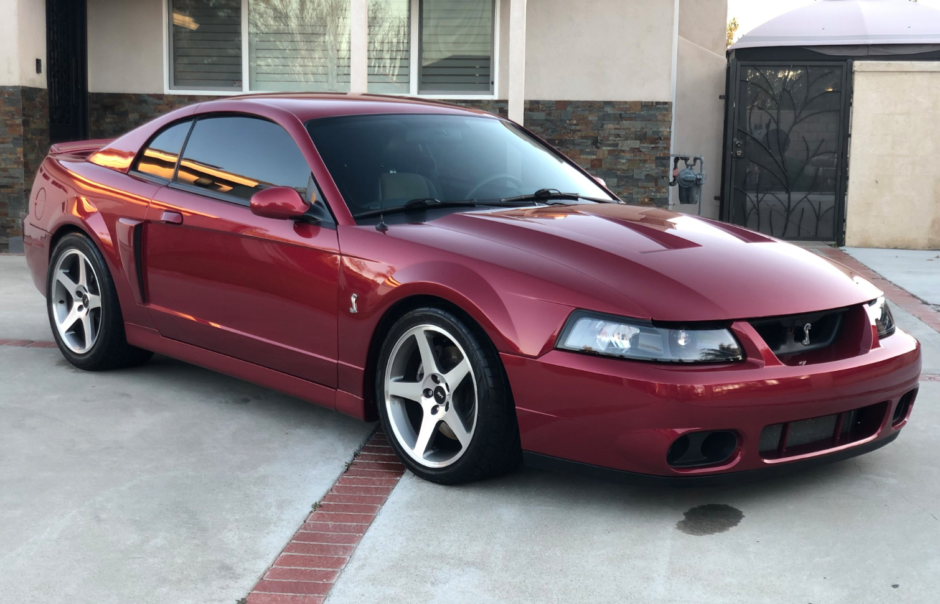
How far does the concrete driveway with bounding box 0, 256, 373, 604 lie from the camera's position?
3.18m

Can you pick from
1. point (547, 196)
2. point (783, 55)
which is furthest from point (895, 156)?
point (547, 196)

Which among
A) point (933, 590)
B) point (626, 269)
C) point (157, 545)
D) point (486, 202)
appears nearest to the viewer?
point (933, 590)

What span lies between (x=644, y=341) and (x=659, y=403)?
0.22m

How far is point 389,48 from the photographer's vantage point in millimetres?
12227

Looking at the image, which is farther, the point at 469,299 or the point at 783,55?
the point at 783,55

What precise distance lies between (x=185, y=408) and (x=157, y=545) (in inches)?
66.1

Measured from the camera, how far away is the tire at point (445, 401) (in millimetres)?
3705

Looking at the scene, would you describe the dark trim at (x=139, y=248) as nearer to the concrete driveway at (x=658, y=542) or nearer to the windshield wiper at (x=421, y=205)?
the windshield wiper at (x=421, y=205)

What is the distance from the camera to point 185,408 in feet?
16.4

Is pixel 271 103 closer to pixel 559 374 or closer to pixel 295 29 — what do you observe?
pixel 559 374

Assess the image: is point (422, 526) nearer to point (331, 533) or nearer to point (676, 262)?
point (331, 533)

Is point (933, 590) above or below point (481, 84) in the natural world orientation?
below

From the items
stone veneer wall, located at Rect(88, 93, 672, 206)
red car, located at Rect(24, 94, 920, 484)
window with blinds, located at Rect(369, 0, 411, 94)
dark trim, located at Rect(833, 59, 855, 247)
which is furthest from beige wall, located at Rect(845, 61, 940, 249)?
red car, located at Rect(24, 94, 920, 484)

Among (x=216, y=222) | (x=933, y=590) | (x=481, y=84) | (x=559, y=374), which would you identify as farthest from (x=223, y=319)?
(x=481, y=84)
